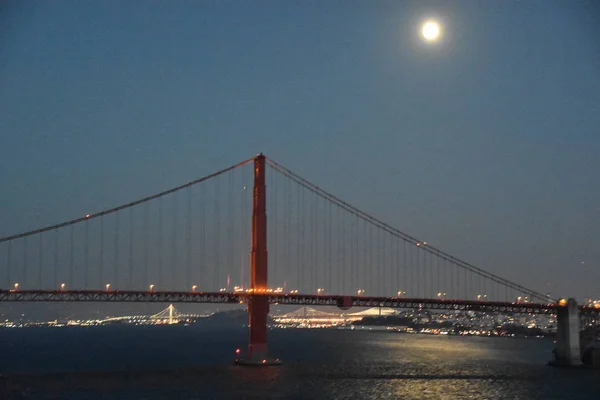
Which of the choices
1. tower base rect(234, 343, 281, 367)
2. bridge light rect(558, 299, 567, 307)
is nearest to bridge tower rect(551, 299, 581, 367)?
bridge light rect(558, 299, 567, 307)

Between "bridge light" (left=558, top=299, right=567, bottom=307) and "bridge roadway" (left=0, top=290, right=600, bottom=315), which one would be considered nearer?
"bridge roadway" (left=0, top=290, right=600, bottom=315)

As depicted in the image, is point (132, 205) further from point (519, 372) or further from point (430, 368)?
point (519, 372)

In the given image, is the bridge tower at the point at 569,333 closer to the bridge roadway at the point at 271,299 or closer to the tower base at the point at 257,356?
the bridge roadway at the point at 271,299

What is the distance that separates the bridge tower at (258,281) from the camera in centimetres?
6788

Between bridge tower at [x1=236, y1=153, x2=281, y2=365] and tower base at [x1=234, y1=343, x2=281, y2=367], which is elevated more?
bridge tower at [x1=236, y1=153, x2=281, y2=365]

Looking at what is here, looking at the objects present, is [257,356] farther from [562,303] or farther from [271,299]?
[562,303]

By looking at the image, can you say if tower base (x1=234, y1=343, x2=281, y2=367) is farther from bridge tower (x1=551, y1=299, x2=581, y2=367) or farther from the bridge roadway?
bridge tower (x1=551, y1=299, x2=581, y2=367)

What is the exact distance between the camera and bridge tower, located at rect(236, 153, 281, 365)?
67875mm

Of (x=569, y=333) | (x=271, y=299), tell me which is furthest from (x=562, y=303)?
(x=271, y=299)

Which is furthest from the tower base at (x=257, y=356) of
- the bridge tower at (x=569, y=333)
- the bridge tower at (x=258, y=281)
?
the bridge tower at (x=569, y=333)

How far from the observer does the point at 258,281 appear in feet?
222

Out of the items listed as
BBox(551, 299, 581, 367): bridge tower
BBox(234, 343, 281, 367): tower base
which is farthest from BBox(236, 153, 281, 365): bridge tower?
BBox(551, 299, 581, 367): bridge tower

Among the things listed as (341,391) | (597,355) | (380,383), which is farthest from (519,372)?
(341,391)

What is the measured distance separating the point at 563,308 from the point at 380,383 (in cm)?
2546
